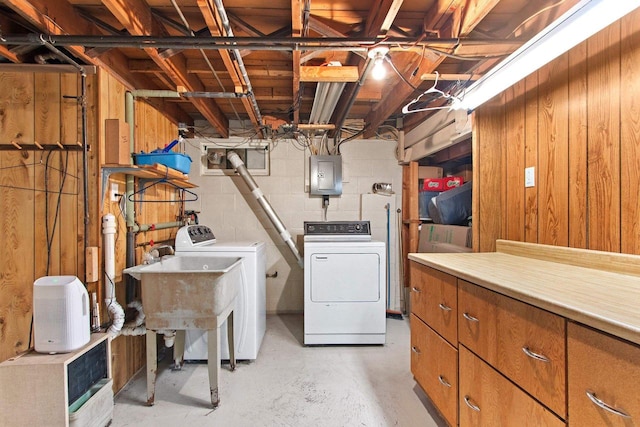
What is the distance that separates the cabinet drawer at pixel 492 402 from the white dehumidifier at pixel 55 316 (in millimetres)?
1973

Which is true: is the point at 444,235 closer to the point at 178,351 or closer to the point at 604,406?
the point at 604,406

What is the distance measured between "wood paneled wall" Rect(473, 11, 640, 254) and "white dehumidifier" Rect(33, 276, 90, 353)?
2628 mm

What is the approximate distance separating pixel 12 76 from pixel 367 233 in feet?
9.43

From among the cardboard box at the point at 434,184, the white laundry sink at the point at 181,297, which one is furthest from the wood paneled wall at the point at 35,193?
the cardboard box at the point at 434,184

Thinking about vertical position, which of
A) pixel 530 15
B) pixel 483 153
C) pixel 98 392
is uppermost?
pixel 530 15

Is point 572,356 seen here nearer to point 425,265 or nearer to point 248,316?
point 425,265

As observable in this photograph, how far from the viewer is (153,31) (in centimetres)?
160

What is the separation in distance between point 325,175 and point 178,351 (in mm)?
2215

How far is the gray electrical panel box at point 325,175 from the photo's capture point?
321 cm

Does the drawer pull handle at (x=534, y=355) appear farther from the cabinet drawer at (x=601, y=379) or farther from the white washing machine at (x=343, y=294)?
the white washing machine at (x=343, y=294)

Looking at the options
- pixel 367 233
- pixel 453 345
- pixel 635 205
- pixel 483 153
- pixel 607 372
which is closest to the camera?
pixel 607 372

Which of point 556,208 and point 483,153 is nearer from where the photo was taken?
point 556,208

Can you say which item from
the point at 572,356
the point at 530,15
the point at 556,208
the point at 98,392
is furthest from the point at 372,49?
the point at 98,392

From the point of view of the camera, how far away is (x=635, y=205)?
117 cm
